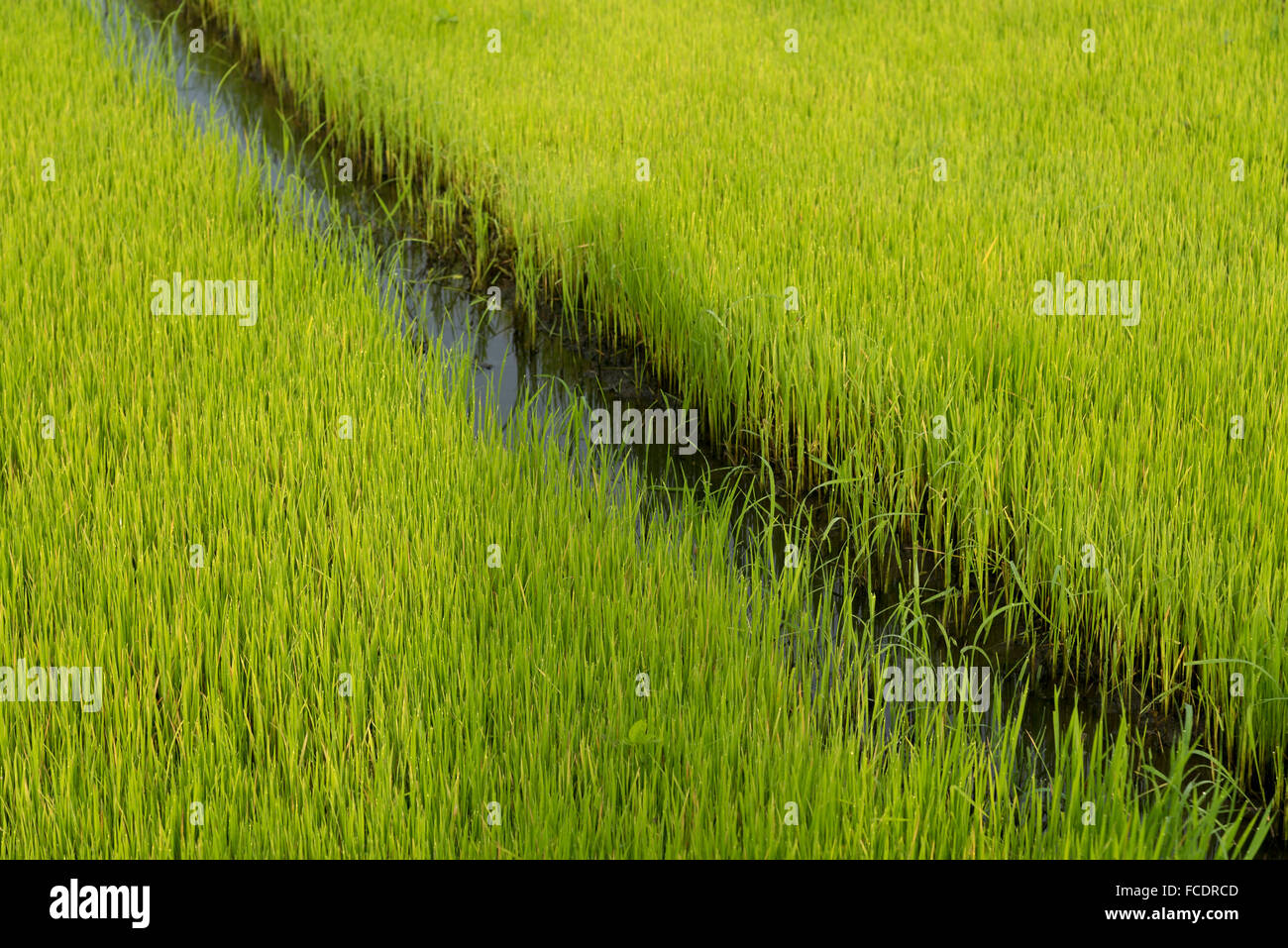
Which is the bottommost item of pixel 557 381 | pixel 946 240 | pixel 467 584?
pixel 467 584

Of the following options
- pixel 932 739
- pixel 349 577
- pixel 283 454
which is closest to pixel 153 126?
pixel 283 454

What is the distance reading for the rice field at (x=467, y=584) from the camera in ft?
6.15

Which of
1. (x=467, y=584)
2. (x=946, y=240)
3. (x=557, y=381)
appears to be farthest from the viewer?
(x=557, y=381)

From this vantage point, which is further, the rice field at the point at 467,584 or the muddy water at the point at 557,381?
the muddy water at the point at 557,381

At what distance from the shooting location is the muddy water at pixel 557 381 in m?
2.50

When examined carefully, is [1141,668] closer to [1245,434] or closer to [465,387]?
[1245,434]

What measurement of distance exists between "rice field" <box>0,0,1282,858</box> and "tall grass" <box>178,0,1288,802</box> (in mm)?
35

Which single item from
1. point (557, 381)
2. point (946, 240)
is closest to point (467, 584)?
point (557, 381)

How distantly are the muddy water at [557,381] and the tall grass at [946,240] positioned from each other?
0.41 feet

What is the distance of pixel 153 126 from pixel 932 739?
14.6 ft

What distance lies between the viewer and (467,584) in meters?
2.45

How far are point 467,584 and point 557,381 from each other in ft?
5.20

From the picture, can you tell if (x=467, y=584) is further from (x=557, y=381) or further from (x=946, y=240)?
(x=946, y=240)

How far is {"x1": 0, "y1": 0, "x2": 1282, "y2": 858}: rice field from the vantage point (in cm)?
188
